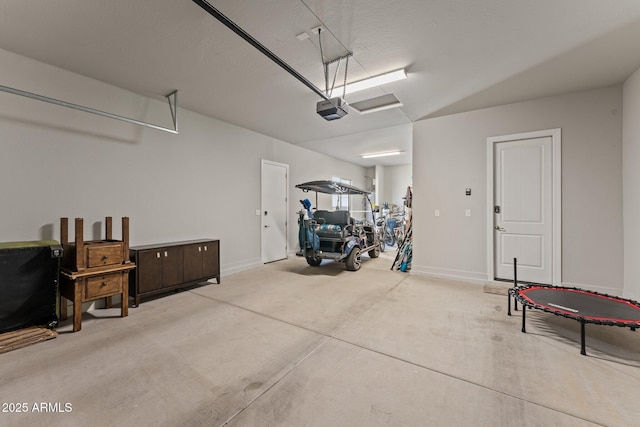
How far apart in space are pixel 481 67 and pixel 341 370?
381cm

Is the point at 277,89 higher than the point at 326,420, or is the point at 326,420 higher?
the point at 277,89

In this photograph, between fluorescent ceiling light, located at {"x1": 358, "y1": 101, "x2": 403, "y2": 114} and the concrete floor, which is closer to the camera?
the concrete floor

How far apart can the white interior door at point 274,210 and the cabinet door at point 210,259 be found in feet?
5.14

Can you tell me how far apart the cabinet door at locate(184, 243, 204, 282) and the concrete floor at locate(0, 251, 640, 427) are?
2.24 feet

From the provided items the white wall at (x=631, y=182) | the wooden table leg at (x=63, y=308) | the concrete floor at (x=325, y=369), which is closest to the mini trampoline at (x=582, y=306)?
the concrete floor at (x=325, y=369)

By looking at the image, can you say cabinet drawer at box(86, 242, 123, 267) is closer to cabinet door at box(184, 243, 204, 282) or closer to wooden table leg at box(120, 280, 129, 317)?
wooden table leg at box(120, 280, 129, 317)

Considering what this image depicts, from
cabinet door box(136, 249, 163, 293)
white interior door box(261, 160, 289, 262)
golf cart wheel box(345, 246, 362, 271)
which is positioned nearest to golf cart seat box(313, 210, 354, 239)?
golf cart wheel box(345, 246, 362, 271)

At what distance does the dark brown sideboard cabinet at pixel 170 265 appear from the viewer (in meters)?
3.51

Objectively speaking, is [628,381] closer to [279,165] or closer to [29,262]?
[29,262]

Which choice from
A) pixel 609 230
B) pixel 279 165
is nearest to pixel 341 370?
pixel 609 230

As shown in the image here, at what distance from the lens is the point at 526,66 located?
3170 millimetres

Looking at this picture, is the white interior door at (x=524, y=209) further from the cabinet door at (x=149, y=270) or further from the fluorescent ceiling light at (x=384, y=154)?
the cabinet door at (x=149, y=270)

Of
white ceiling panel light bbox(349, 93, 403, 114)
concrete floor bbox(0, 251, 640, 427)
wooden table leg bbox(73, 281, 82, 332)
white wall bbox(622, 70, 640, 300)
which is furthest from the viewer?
white ceiling panel light bbox(349, 93, 403, 114)

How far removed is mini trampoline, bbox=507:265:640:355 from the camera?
89.1 inches
